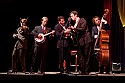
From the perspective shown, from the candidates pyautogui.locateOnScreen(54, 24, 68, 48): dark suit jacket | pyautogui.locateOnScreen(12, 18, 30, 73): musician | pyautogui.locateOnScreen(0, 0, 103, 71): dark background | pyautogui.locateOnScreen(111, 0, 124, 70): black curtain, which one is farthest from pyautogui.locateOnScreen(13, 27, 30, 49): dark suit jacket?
pyautogui.locateOnScreen(111, 0, 124, 70): black curtain

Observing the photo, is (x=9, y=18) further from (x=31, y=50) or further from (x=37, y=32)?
(x=37, y=32)

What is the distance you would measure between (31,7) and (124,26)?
342 cm

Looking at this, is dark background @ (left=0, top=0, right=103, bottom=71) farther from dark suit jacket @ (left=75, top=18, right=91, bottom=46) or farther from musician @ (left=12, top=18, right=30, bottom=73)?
dark suit jacket @ (left=75, top=18, right=91, bottom=46)

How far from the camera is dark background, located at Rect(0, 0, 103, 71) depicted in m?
10.8

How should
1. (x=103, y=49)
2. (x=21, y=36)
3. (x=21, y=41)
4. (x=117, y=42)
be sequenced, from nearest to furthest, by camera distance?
(x=103, y=49), (x=21, y=36), (x=21, y=41), (x=117, y=42)

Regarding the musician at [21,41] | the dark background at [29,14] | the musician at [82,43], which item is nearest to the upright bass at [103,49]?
the musician at [82,43]

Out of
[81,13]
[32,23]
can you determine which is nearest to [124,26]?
[81,13]

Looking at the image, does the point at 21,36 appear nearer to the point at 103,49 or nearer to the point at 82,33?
the point at 82,33

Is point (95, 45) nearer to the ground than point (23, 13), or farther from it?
nearer to the ground

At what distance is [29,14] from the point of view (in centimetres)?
1087

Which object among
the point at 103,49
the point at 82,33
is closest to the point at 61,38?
the point at 82,33
